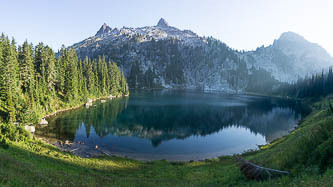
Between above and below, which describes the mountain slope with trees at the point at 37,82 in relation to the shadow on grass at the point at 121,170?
above

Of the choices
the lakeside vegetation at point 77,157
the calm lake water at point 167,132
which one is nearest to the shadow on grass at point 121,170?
the lakeside vegetation at point 77,157

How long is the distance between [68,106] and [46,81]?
13076mm

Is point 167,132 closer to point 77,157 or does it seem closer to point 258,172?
point 77,157

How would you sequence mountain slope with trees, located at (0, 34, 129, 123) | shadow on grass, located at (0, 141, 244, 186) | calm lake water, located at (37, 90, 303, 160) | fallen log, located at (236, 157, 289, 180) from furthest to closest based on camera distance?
mountain slope with trees, located at (0, 34, 129, 123) → calm lake water, located at (37, 90, 303, 160) → shadow on grass, located at (0, 141, 244, 186) → fallen log, located at (236, 157, 289, 180)

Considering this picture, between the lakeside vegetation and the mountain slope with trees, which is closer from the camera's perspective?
the lakeside vegetation

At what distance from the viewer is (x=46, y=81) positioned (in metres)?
74.6

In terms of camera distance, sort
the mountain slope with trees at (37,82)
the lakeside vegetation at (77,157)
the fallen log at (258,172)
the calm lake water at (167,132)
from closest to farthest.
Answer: the lakeside vegetation at (77,157)
the fallen log at (258,172)
the calm lake water at (167,132)
the mountain slope with trees at (37,82)

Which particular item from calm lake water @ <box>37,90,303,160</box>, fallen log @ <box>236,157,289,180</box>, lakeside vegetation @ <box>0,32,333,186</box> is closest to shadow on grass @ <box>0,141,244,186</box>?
lakeside vegetation @ <box>0,32,333,186</box>

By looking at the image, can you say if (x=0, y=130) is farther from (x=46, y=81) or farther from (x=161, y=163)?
(x=46, y=81)

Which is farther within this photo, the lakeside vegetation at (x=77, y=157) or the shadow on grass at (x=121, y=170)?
the shadow on grass at (x=121, y=170)

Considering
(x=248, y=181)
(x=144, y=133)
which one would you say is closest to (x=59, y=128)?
(x=144, y=133)

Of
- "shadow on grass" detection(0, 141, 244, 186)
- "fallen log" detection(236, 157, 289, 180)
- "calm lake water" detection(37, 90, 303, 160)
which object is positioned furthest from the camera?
"calm lake water" detection(37, 90, 303, 160)

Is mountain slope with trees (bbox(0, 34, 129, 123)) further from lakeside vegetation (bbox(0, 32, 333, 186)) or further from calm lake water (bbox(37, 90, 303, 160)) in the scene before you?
calm lake water (bbox(37, 90, 303, 160))

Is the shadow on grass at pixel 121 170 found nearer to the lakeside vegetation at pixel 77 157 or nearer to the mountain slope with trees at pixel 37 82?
the lakeside vegetation at pixel 77 157
